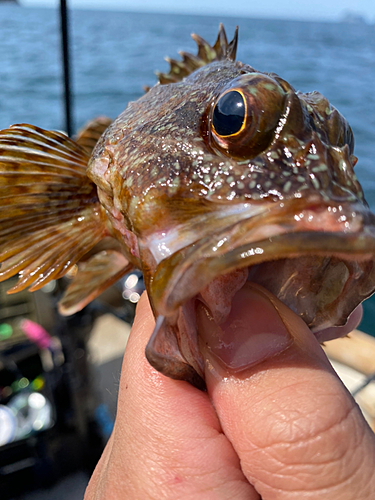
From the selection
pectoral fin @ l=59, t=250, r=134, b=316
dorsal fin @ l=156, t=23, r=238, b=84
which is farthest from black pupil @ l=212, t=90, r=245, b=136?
dorsal fin @ l=156, t=23, r=238, b=84

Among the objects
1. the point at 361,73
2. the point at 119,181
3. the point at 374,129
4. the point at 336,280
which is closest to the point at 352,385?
the point at 336,280

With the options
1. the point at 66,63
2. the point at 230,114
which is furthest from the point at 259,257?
the point at 66,63

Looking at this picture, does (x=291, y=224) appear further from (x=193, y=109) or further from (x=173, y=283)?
(x=193, y=109)

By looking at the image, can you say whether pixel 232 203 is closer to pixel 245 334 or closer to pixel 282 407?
pixel 245 334

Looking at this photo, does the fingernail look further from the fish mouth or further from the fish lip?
the fish lip

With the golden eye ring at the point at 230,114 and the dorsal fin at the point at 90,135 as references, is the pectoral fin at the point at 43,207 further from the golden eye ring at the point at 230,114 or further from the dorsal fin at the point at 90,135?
the golden eye ring at the point at 230,114

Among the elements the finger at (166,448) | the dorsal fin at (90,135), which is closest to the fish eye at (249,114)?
the finger at (166,448)
